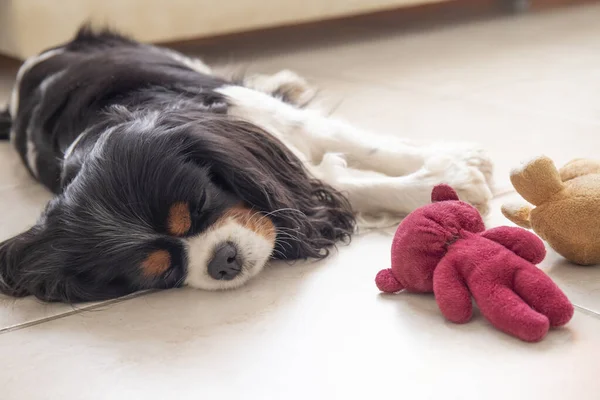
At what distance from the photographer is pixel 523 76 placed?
356 centimetres

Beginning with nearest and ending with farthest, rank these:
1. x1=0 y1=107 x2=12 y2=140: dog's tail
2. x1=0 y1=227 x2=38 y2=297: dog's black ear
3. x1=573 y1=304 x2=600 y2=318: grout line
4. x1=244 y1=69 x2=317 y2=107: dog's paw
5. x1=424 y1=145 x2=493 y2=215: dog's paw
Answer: x1=573 y1=304 x2=600 y2=318: grout line < x1=0 y1=227 x2=38 y2=297: dog's black ear < x1=424 y1=145 x2=493 y2=215: dog's paw < x1=244 y1=69 x2=317 y2=107: dog's paw < x1=0 y1=107 x2=12 y2=140: dog's tail

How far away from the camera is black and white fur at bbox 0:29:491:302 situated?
1680 millimetres

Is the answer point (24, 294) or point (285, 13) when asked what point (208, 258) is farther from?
point (285, 13)

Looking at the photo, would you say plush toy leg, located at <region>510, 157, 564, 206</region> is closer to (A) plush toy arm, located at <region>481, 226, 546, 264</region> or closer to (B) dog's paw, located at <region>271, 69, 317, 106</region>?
(A) plush toy arm, located at <region>481, 226, 546, 264</region>

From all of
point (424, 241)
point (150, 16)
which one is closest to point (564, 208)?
point (424, 241)

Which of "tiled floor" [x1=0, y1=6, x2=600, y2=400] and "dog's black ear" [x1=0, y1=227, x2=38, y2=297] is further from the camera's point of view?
"dog's black ear" [x1=0, y1=227, x2=38, y2=297]

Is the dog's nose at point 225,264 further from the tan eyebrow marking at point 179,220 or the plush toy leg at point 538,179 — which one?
the plush toy leg at point 538,179

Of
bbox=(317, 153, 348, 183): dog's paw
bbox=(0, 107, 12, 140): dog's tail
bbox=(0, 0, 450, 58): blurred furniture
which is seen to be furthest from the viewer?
bbox=(0, 0, 450, 58): blurred furniture

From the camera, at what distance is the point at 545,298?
133 cm

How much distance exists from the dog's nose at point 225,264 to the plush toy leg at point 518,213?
0.58 m

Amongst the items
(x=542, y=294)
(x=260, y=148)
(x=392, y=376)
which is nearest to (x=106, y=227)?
(x=260, y=148)

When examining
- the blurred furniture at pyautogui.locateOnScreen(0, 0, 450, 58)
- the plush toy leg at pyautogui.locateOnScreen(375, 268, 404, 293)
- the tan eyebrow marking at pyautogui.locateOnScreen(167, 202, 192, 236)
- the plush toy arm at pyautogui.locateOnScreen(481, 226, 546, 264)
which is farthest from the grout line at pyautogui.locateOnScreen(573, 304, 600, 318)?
the blurred furniture at pyautogui.locateOnScreen(0, 0, 450, 58)

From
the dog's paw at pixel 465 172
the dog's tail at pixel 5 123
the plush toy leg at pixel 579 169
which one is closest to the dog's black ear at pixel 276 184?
the dog's paw at pixel 465 172

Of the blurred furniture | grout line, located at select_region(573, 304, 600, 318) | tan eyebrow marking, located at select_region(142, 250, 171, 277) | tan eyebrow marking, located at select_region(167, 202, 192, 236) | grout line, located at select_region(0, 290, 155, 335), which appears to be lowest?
the blurred furniture
